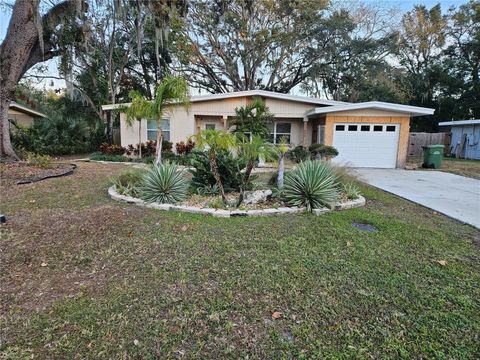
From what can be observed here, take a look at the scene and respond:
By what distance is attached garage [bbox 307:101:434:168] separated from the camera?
12219 millimetres

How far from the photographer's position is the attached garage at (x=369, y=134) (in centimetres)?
1222

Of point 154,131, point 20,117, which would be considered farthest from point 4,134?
point 20,117

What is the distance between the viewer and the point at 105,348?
205 centimetres

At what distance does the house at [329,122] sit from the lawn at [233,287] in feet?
27.1

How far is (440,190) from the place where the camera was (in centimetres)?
777

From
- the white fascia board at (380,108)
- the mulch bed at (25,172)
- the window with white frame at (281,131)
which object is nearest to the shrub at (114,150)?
the mulch bed at (25,172)

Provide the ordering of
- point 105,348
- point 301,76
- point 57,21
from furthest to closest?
point 301,76 < point 57,21 < point 105,348

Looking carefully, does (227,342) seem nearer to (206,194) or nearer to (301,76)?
(206,194)

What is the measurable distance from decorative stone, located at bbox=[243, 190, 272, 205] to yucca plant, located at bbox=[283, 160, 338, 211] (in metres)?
0.35

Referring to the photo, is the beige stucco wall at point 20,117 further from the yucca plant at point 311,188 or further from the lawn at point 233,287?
the yucca plant at point 311,188

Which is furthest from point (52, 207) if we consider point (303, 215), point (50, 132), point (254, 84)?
point (254, 84)

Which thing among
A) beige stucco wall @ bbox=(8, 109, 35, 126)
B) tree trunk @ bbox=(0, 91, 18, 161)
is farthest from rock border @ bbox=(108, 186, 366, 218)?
beige stucco wall @ bbox=(8, 109, 35, 126)

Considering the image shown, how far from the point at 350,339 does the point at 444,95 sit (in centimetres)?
2735

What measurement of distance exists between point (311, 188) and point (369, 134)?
8577 millimetres
